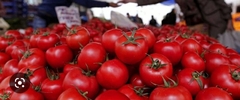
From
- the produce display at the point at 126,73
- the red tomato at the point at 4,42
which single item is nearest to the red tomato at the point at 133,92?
the produce display at the point at 126,73

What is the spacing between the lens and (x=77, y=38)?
1151 millimetres

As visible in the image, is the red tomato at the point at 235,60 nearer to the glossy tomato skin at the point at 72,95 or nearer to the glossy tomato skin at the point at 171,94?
the glossy tomato skin at the point at 171,94

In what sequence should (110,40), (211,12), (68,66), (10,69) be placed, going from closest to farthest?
(110,40) → (68,66) → (10,69) → (211,12)

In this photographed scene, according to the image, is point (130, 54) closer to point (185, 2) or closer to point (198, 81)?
point (198, 81)

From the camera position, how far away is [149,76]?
93 cm

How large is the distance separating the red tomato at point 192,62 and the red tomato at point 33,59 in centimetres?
69

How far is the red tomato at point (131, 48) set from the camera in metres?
0.94

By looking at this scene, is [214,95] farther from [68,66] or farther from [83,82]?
[68,66]

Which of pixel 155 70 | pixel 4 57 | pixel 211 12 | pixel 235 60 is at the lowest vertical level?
pixel 211 12

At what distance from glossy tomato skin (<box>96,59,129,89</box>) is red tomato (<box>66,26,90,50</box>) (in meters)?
0.23

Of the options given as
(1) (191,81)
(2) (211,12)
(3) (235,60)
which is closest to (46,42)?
(1) (191,81)

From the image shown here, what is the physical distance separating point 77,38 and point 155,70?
0.42 metres

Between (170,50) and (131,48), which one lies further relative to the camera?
(170,50)

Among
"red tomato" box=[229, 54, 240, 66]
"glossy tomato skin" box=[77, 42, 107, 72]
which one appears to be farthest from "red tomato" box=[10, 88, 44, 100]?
"red tomato" box=[229, 54, 240, 66]
